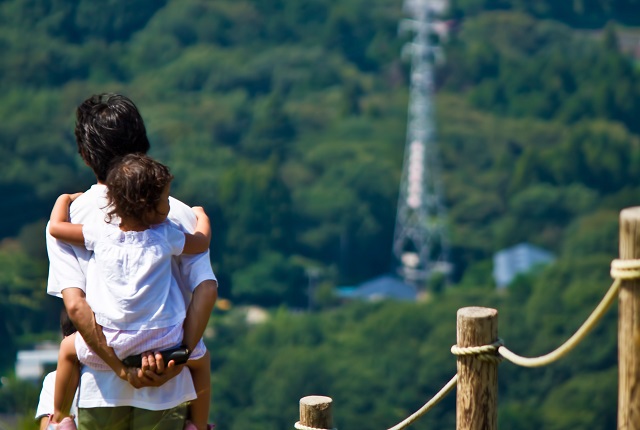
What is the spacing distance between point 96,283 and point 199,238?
22cm

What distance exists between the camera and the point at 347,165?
4450 centimetres

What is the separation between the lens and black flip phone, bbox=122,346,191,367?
246cm

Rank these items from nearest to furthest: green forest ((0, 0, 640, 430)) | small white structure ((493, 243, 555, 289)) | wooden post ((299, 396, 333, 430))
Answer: wooden post ((299, 396, 333, 430)) < green forest ((0, 0, 640, 430)) < small white structure ((493, 243, 555, 289))

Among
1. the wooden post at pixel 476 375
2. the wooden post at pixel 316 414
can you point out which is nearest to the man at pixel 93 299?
the wooden post at pixel 476 375

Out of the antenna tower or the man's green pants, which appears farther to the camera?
the antenna tower

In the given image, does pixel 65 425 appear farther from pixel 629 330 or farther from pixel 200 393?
pixel 629 330

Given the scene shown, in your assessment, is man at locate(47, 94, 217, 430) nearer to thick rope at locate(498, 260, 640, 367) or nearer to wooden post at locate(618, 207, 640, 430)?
thick rope at locate(498, 260, 640, 367)

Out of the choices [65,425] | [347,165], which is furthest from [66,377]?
[347,165]

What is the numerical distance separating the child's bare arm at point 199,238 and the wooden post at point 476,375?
1.84 feet

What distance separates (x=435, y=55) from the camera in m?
50.7

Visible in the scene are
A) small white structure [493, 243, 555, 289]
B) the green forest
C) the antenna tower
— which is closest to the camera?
the green forest

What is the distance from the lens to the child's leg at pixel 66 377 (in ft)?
8.32

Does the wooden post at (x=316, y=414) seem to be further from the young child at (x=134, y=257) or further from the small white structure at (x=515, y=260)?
the small white structure at (x=515, y=260)

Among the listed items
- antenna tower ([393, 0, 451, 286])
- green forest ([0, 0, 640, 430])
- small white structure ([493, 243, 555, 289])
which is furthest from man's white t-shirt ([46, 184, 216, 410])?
antenna tower ([393, 0, 451, 286])
